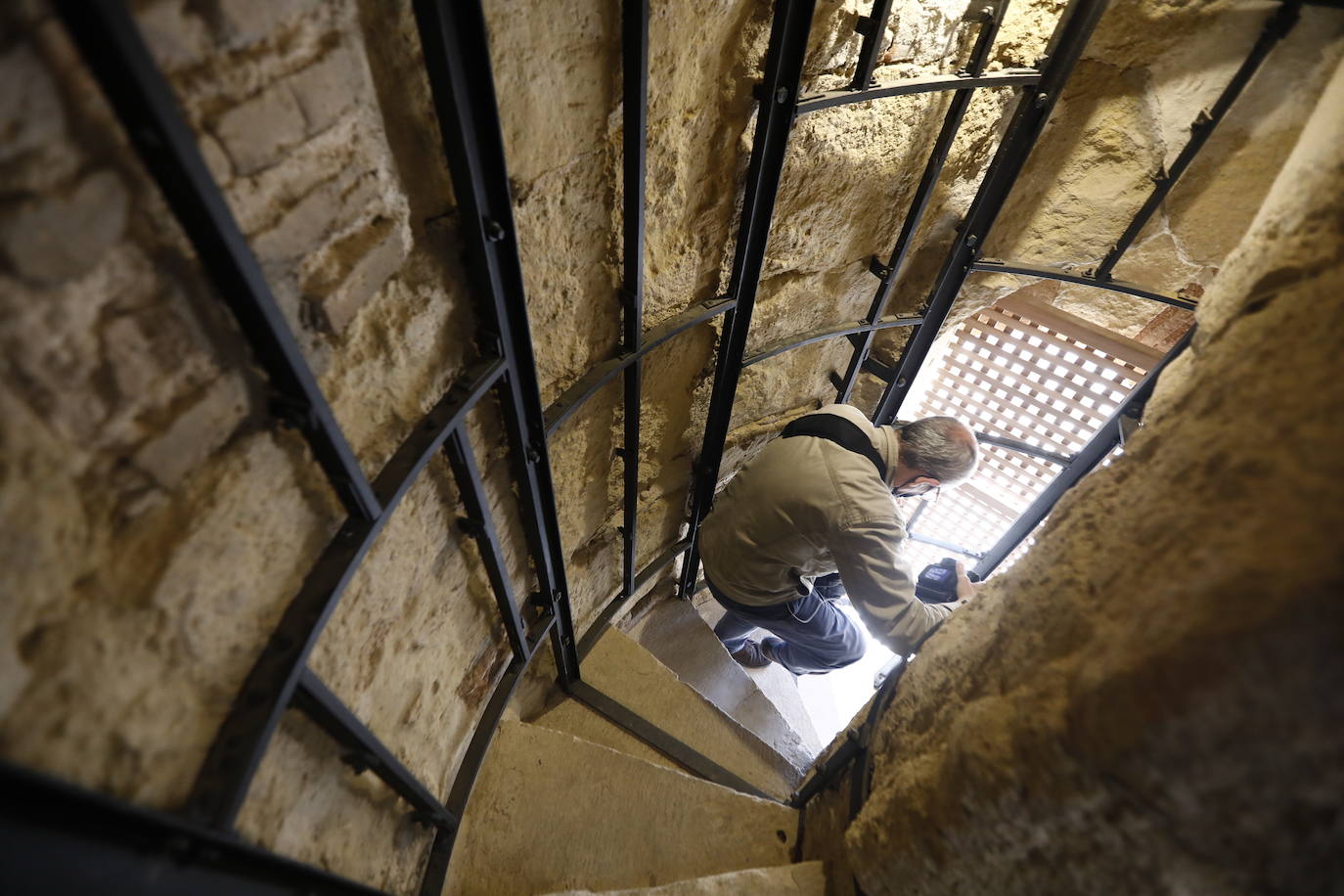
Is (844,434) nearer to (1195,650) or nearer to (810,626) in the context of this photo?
(810,626)

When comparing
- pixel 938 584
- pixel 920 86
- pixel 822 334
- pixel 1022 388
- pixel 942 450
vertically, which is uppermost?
pixel 920 86

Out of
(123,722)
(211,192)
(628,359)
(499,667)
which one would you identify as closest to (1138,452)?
(628,359)

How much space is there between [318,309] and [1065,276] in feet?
10.5

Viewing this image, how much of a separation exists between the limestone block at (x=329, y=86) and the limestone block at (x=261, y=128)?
0.07 feet

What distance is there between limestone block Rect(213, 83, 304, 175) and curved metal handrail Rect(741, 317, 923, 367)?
6.66 feet

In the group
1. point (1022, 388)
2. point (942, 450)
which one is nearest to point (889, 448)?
point (942, 450)

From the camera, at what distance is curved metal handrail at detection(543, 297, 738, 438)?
1.92 meters

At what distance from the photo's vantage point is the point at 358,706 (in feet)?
4.61

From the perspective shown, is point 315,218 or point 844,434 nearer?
point 315,218

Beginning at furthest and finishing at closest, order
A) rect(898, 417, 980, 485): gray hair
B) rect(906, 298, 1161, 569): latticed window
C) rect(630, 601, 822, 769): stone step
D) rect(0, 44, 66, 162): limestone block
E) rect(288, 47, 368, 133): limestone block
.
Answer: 1. rect(630, 601, 822, 769): stone step
2. rect(906, 298, 1161, 569): latticed window
3. rect(898, 417, 980, 485): gray hair
4. rect(288, 47, 368, 133): limestone block
5. rect(0, 44, 66, 162): limestone block

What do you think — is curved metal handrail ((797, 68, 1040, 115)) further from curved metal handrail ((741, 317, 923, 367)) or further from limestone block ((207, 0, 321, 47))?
limestone block ((207, 0, 321, 47))

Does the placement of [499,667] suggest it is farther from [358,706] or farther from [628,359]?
[628,359]

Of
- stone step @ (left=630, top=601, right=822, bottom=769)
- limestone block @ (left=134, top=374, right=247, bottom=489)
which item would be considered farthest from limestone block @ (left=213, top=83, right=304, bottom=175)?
stone step @ (left=630, top=601, right=822, bottom=769)

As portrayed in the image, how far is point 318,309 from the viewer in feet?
3.33
